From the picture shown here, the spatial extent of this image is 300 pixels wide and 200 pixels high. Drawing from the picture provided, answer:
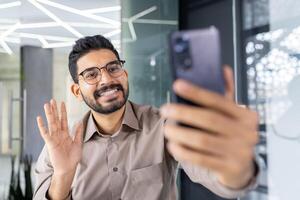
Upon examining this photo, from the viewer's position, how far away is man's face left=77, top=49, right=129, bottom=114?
1.28m

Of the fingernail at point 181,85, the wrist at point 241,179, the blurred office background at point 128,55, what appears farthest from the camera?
the blurred office background at point 128,55

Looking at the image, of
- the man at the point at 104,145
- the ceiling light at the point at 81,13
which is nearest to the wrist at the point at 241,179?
the man at the point at 104,145

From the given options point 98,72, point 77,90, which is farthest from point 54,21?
point 98,72

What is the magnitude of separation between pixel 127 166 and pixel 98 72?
346 mm

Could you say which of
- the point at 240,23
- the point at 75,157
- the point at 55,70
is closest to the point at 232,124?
the point at 75,157

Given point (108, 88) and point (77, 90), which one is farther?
point (77, 90)

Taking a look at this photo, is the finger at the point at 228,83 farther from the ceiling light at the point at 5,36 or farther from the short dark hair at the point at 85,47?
the ceiling light at the point at 5,36

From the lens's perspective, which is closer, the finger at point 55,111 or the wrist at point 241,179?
the wrist at point 241,179

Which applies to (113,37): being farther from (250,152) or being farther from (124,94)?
(250,152)

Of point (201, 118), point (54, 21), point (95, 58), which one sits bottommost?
point (201, 118)

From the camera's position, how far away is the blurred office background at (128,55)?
2.77 meters

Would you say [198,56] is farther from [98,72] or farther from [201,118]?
[98,72]

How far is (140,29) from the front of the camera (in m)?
3.46

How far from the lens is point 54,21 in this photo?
11.8 feet
